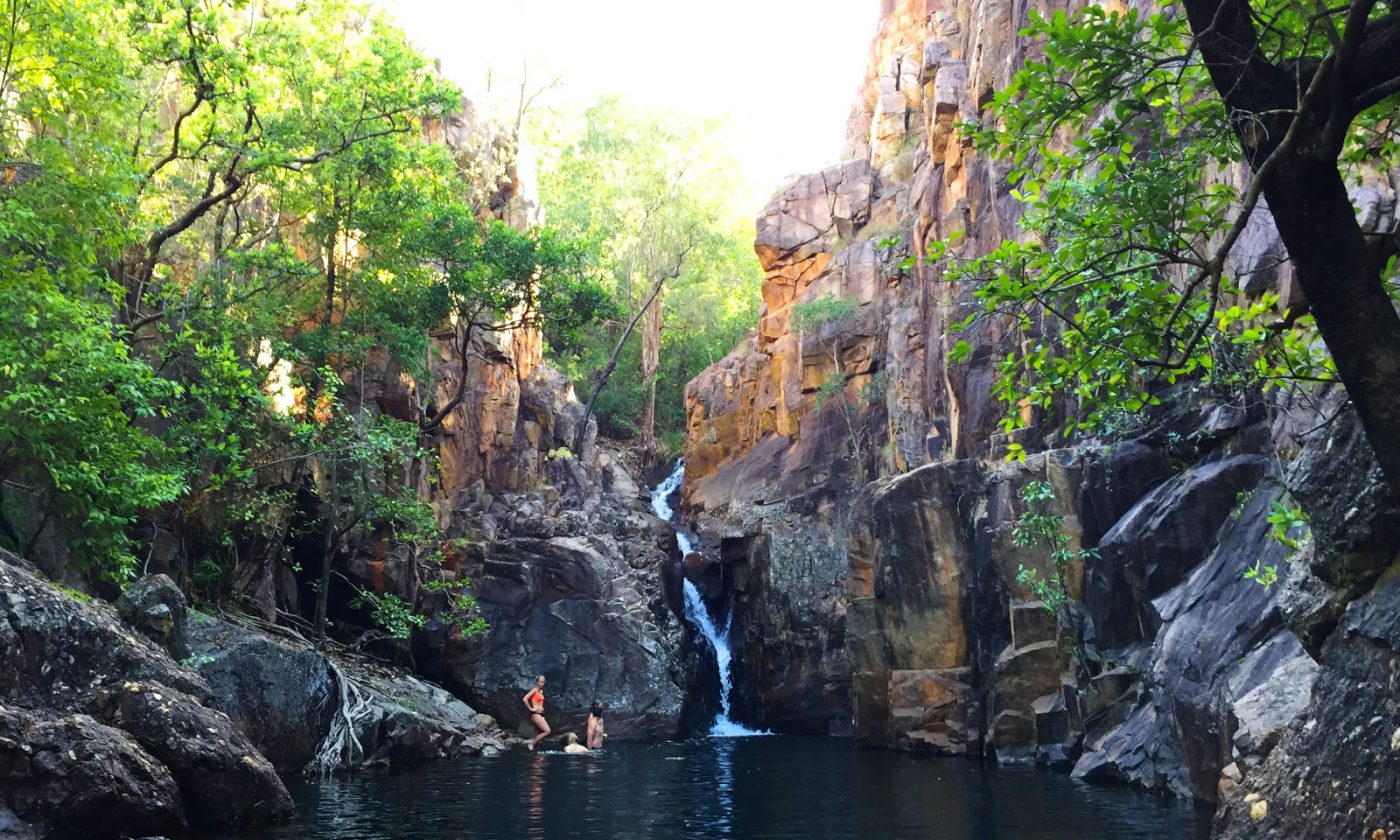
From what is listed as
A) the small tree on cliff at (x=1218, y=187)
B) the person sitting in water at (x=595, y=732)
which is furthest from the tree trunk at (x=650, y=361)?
the small tree on cliff at (x=1218, y=187)

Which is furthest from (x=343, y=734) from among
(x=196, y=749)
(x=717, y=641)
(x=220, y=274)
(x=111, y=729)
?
(x=717, y=641)

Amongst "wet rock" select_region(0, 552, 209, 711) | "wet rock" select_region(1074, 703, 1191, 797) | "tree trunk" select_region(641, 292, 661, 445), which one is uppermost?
"tree trunk" select_region(641, 292, 661, 445)

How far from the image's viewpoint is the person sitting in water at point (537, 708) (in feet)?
88.7

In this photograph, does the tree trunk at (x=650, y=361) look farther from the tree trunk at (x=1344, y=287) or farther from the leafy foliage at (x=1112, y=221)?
the tree trunk at (x=1344, y=287)

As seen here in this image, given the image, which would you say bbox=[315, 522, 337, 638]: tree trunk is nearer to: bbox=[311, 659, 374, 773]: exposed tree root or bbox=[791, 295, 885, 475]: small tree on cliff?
bbox=[311, 659, 374, 773]: exposed tree root

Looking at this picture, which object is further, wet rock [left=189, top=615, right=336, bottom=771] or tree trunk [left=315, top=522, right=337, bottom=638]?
tree trunk [left=315, top=522, right=337, bottom=638]

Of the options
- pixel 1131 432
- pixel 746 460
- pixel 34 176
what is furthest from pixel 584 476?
pixel 34 176

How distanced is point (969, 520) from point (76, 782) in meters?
20.5

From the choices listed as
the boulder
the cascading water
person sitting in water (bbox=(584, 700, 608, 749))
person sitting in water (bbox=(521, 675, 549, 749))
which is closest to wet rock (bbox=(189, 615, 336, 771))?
person sitting in water (bbox=(521, 675, 549, 749))

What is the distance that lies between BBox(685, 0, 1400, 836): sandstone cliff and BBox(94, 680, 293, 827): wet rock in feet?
38.0

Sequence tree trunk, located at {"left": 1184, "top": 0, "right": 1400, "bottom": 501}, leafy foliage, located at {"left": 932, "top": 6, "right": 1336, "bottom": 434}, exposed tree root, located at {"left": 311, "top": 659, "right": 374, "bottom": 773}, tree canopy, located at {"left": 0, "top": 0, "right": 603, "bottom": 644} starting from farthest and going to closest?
exposed tree root, located at {"left": 311, "top": 659, "right": 374, "bottom": 773} < tree canopy, located at {"left": 0, "top": 0, "right": 603, "bottom": 644} < leafy foliage, located at {"left": 932, "top": 6, "right": 1336, "bottom": 434} < tree trunk, located at {"left": 1184, "top": 0, "right": 1400, "bottom": 501}

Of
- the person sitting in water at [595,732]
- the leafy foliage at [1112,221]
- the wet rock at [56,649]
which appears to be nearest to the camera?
the leafy foliage at [1112,221]

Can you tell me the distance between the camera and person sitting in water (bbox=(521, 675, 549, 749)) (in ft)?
88.7

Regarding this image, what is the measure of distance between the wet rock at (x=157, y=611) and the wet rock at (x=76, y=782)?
163 inches
